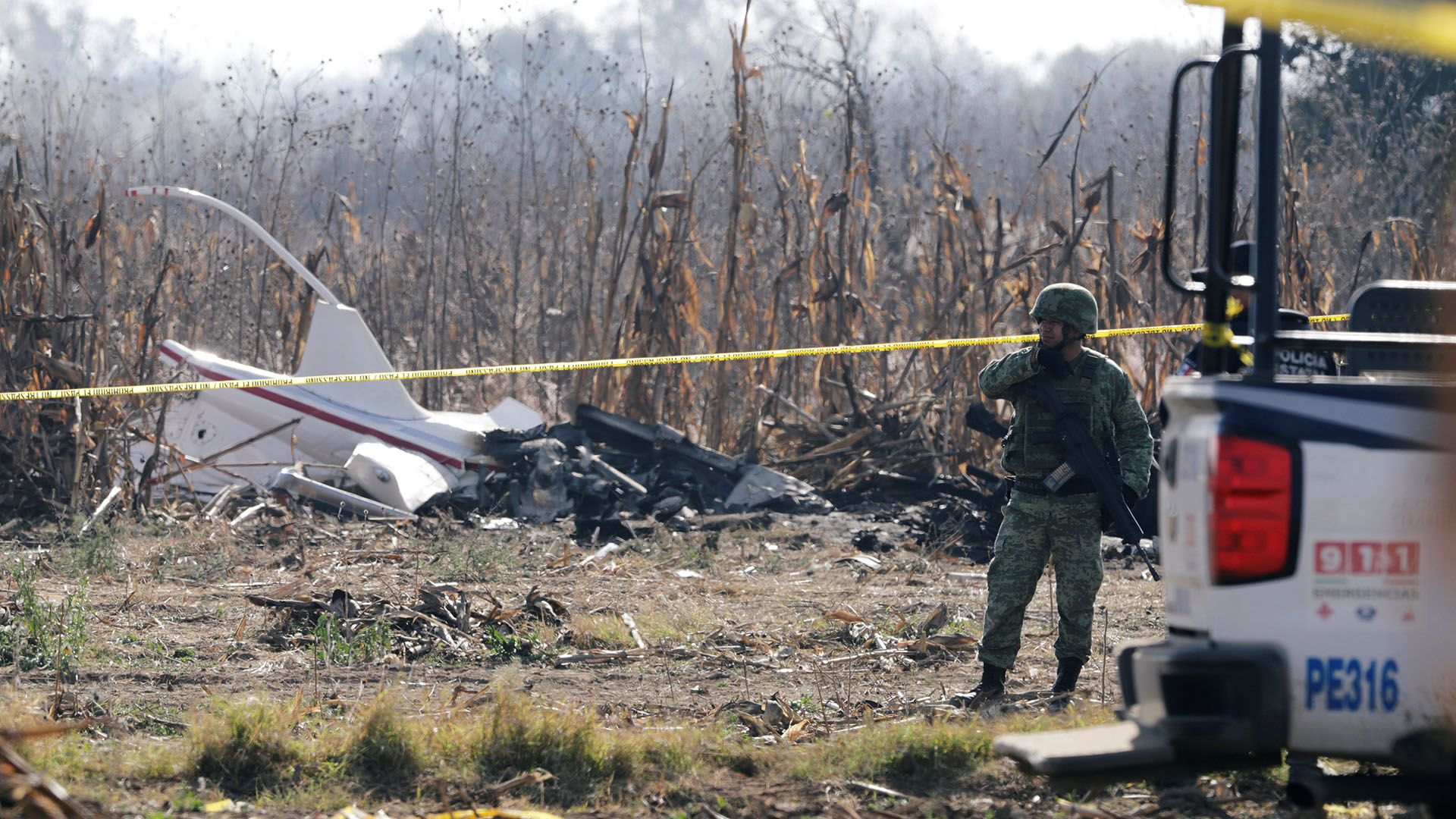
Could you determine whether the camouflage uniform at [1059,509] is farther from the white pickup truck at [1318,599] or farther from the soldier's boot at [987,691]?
the white pickup truck at [1318,599]

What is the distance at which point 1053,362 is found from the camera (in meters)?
5.39

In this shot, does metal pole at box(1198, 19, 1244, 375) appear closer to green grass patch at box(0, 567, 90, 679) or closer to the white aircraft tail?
green grass patch at box(0, 567, 90, 679)

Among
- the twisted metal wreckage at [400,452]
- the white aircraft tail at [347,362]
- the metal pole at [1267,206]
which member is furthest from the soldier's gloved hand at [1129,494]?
the white aircraft tail at [347,362]

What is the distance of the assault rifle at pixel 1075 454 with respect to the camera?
531 centimetres

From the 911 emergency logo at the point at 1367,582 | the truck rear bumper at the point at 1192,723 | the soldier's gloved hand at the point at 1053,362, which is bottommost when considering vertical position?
the truck rear bumper at the point at 1192,723

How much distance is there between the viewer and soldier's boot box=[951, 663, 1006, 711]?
17.1ft

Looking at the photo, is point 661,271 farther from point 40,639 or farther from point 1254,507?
point 1254,507

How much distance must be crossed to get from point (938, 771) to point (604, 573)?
459 centimetres

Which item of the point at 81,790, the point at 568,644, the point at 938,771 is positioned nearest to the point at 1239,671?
the point at 938,771

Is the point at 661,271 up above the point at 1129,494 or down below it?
above

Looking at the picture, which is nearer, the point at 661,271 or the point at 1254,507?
the point at 1254,507

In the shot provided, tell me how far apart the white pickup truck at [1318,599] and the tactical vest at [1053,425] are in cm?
254

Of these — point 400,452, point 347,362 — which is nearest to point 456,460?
point 400,452

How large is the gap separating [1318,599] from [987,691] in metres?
2.66
